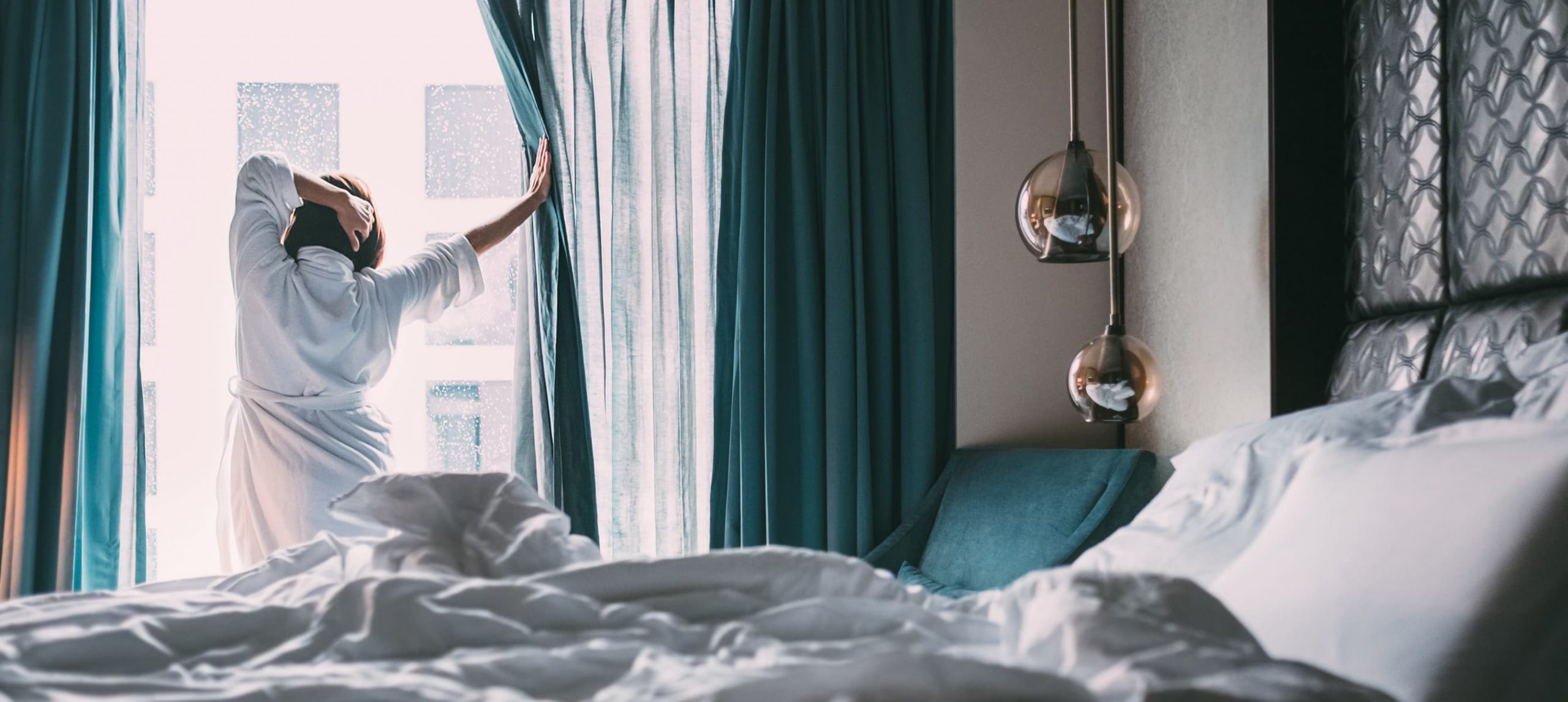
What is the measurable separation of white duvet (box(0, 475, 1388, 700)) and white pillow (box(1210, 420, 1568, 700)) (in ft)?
0.55

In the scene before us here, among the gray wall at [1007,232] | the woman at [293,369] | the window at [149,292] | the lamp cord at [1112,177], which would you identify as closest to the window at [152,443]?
the window at [149,292]

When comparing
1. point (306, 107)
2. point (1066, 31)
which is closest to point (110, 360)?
point (306, 107)

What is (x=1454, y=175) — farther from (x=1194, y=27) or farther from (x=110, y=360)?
(x=110, y=360)

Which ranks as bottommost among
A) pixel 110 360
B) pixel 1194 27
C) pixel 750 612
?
pixel 750 612

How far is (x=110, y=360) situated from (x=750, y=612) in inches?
99.0

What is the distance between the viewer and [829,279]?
10.00 ft

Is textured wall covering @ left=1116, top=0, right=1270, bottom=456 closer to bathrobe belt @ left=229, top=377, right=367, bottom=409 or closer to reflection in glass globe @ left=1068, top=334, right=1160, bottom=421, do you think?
reflection in glass globe @ left=1068, top=334, right=1160, bottom=421

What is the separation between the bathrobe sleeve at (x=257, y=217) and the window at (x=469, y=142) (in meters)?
0.65

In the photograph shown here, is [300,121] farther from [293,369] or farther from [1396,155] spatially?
[1396,155]

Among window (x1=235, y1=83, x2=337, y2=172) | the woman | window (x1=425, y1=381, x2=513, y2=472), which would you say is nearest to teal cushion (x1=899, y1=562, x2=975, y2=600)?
window (x1=425, y1=381, x2=513, y2=472)

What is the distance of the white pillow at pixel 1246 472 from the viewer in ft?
4.16

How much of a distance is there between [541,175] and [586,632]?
211 centimetres

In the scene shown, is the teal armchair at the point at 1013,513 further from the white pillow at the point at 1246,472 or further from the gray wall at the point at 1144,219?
the white pillow at the point at 1246,472

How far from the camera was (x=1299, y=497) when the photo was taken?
1208 millimetres
